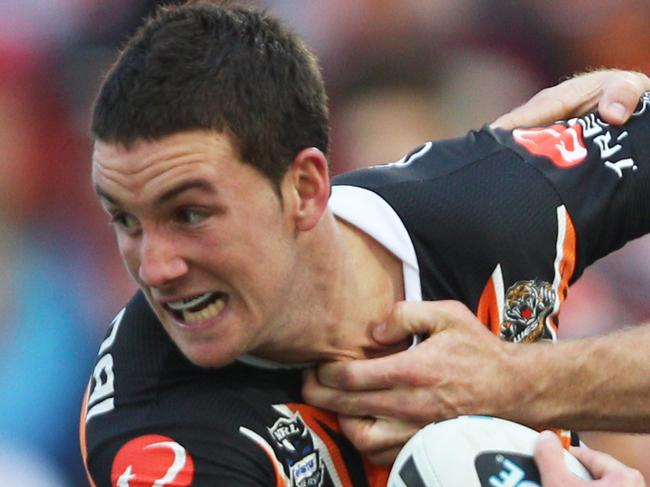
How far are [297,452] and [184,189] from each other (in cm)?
57

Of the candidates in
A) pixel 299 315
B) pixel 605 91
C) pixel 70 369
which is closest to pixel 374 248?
pixel 299 315

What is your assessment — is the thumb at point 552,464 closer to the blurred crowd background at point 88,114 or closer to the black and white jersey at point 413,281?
the black and white jersey at point 413,281

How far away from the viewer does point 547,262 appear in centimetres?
272

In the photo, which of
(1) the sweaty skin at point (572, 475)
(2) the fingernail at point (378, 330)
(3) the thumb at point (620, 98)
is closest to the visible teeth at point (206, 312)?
(2) the fingernail at point (378, 330)

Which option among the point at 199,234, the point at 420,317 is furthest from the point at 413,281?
the point at 199,234

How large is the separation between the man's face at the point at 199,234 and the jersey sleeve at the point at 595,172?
78cm

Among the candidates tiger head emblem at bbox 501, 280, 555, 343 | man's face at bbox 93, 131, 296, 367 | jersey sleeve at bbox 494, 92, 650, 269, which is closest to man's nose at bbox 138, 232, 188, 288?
man's face at bbox 93, 131, 296, 367

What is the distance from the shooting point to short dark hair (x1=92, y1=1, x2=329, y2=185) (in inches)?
86.3

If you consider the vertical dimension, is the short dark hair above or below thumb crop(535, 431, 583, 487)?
above

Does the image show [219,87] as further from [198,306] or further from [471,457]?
[471,457]

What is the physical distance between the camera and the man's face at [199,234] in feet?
7.13

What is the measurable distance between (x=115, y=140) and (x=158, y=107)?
101mm

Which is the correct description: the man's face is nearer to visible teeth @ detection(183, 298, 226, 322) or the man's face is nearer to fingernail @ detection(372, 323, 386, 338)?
visible teeth @ detection(183, 298, 226, 322)

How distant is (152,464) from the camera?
227 cm
